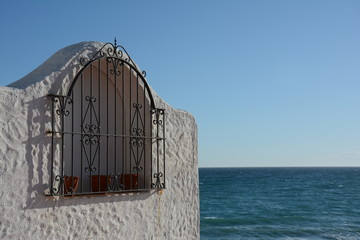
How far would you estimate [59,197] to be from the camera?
483 centimetres

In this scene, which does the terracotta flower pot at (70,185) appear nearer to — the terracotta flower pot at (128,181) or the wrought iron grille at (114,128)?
the wrought iron grille at (114,128)

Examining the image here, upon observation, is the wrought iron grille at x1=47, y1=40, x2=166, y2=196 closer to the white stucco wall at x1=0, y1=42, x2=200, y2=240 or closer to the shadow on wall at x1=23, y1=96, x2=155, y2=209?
the white stucco wall at x1=0, y1=42, x2=200, y2=240

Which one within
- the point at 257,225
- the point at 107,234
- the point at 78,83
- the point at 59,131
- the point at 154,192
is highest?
the point at 78,83

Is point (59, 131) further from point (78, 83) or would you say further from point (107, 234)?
point (107, 234)

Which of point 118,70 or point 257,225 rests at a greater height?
point 118,70

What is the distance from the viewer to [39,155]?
186 inches

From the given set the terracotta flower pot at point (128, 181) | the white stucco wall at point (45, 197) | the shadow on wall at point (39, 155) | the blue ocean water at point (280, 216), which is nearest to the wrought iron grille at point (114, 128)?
the terracotta flower pot at point (128, 181)

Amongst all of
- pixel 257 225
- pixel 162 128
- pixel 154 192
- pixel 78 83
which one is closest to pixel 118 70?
pixel 78 83

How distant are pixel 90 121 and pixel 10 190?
4.55 feet

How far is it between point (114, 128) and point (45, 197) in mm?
1553

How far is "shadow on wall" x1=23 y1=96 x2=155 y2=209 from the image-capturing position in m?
4.63

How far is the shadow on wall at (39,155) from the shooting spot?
4629 millimetres

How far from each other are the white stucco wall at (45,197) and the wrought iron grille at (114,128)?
17 cm

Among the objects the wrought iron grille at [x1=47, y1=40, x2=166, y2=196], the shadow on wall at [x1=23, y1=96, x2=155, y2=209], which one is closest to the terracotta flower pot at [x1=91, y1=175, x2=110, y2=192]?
the wrought iron grille at [x1=47, y1=40, x2=166, y2=196]
